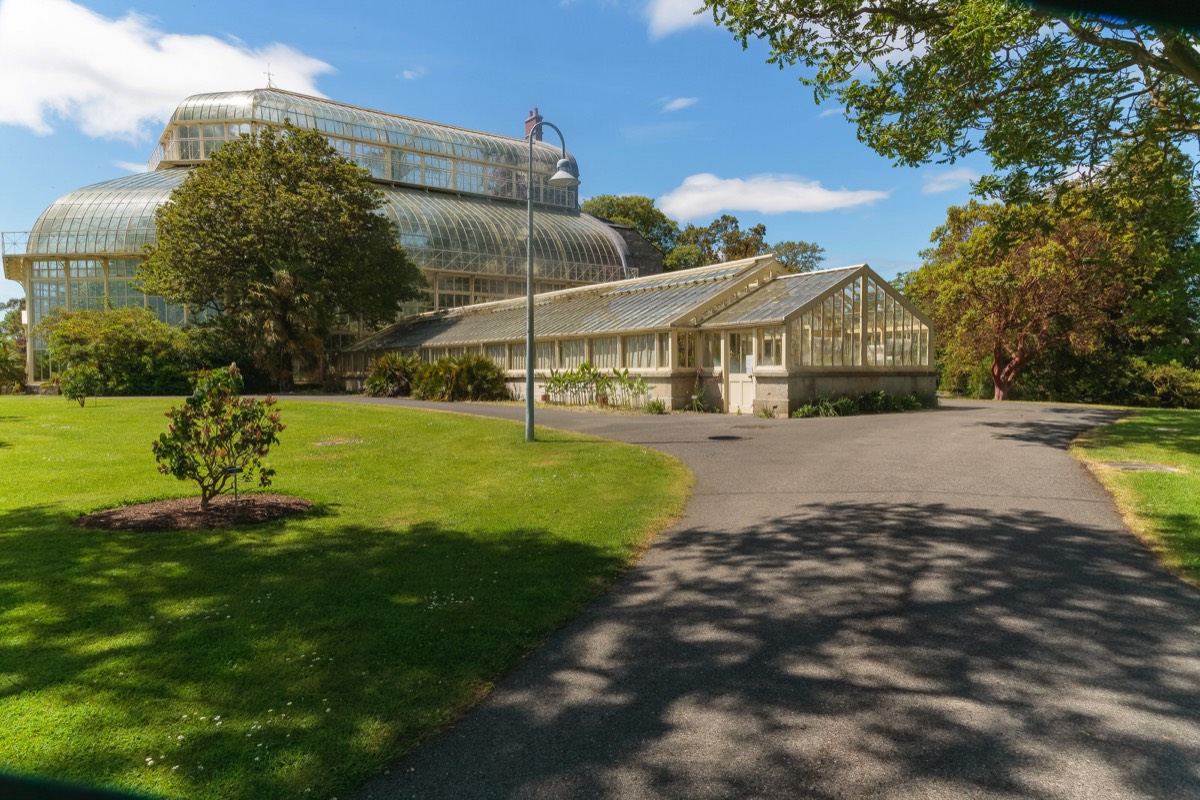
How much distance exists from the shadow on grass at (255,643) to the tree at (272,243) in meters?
30.7

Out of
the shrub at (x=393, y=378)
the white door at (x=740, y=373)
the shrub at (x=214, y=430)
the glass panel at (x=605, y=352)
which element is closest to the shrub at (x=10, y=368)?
the shrub at (x=393, y=378)

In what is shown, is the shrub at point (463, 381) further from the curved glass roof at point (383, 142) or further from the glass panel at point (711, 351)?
the curved glass roof at point (383, 142)

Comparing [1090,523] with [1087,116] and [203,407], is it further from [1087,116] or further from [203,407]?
[203,407]

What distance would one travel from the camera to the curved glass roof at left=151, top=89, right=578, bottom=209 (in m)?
A: 48.0

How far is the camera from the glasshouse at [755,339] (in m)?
20.8

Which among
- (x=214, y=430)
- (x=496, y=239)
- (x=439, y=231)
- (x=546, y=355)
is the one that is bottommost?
(x=214, y=430)

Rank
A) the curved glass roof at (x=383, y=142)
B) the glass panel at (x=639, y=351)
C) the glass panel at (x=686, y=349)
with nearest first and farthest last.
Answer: the glass panel at (x=686, y=349) < the glass panel at (x=639, y=351) < the curved glass roof at (x=383, y=142)

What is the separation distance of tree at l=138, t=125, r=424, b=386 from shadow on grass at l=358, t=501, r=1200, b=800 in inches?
1347

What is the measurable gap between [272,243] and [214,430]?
31.4m

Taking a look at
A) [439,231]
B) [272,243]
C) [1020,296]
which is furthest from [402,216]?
[1020,296]

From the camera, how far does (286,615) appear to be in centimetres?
473

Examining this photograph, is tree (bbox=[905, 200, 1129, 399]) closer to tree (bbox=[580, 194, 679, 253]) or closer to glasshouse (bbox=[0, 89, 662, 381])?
glasshouse (bbox=[0, 89, 662, 381])

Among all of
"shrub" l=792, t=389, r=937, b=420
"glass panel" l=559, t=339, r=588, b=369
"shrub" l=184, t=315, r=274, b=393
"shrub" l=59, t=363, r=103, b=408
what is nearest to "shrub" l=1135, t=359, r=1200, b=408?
"shrub" l=792, t=389, r=937, b=420

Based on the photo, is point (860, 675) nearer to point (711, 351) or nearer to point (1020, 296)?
point (711, 351)
